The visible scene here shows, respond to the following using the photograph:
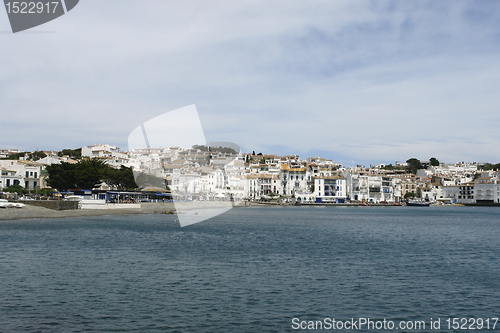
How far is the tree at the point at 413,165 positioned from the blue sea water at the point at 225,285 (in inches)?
5913

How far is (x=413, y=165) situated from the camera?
167 metres

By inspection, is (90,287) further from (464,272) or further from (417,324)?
(464,272)

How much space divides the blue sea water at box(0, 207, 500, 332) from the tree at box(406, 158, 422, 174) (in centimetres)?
15020

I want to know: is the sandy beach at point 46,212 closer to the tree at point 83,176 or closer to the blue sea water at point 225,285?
the tree at point 83,176

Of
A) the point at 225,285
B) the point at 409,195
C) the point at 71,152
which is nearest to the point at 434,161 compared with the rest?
the point at 409,195

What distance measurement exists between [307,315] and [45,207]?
40003 mm

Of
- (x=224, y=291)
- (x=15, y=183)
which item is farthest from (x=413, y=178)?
(x=224, y=291)

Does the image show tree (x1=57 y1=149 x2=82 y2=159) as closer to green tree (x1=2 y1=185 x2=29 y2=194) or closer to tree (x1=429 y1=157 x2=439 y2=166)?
green tree (x1=2 y1=185 x2=29 y2=194)

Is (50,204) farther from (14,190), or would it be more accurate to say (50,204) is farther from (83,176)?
(83,176)

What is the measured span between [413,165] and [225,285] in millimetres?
167233

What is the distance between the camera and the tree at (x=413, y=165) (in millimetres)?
164375

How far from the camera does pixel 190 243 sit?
75.7ft

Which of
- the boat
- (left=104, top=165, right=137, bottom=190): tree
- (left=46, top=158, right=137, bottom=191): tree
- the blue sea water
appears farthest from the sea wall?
the boat

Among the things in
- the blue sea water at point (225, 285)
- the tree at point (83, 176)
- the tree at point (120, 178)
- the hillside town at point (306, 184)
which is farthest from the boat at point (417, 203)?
the blue sea water at point (225, 285)
